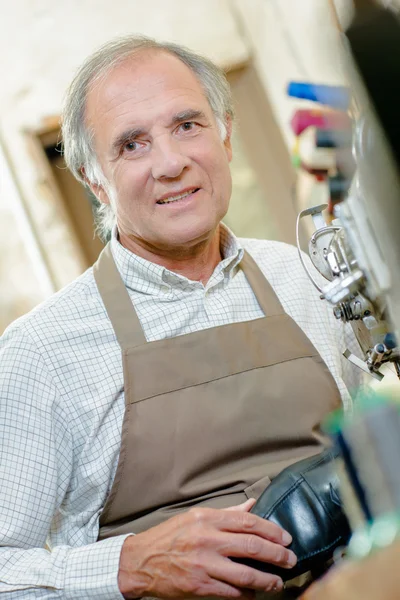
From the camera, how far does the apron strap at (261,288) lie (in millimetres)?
1636

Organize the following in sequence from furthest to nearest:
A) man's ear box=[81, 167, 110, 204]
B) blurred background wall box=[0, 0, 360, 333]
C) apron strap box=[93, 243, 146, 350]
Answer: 1. blurred background wall box=[0, 0, 360, 333]
2. man's ear box=[81, 167, 110, 204]
3. apron strap box=[93, 243, 146, 350]

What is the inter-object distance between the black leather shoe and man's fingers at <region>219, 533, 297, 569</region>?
0.06ft

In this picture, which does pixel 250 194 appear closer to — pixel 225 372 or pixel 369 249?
pixel 225 372

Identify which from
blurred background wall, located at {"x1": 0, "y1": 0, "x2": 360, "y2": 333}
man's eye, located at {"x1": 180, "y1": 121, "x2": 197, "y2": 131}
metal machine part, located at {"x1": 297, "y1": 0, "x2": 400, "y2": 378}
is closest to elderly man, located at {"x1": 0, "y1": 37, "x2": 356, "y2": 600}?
man's eye, located at {"x1": 180, "y1": 121, "x2": 197, "y2": 131}

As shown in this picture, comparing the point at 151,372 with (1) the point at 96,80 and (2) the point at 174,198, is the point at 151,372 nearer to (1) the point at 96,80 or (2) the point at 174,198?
(2) the point at 174,198

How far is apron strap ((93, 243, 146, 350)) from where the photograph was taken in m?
1.49

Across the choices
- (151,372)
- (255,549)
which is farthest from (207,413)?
(255,549)

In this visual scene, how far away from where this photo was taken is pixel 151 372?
1436 mm

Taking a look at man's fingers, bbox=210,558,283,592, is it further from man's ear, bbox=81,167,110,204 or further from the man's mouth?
man's ear, bbox=81,167,110,204

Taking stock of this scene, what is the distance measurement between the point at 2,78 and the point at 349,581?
3.41 meters

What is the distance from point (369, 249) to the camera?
791 mm

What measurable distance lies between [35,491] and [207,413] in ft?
1.09

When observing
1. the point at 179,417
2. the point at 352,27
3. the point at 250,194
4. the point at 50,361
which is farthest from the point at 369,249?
the point at 250,194

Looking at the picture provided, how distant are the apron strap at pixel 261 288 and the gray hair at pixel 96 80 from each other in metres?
0.30
